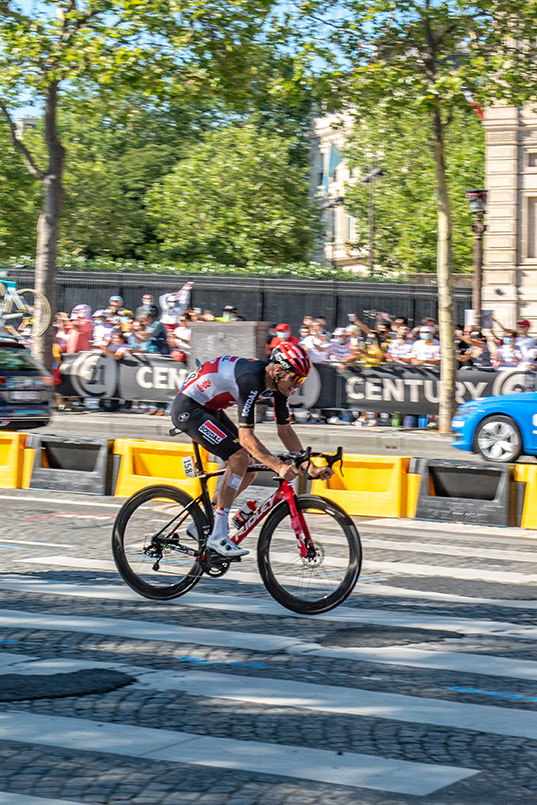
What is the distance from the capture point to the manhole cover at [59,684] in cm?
551

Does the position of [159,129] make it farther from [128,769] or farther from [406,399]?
[128,769]

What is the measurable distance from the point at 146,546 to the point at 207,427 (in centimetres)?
86

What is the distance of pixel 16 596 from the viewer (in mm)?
7898

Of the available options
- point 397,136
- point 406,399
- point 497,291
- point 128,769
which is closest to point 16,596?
point 128,769

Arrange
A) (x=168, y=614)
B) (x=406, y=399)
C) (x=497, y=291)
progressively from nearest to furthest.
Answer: (x=168, y=614), (x=406, y=399), (x=497, y=291)

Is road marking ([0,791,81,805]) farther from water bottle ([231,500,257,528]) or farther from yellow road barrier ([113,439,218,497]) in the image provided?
yellow road barrier ([113,439,218,497])

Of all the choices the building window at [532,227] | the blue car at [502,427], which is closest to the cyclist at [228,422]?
the blue car at [502,427]

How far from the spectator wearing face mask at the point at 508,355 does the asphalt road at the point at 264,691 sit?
13315mm

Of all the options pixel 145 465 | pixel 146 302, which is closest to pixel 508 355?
pixel 146 302

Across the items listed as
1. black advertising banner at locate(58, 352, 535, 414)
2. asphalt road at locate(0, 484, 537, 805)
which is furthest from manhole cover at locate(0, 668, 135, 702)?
black advertising banner at locate(58, 352, 535, 414)

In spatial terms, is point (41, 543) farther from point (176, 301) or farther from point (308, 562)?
point (176, 301)

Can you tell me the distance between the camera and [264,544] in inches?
292

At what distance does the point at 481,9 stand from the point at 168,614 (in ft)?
52.1

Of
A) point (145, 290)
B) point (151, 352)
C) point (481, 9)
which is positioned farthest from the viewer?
point (145, 290)
